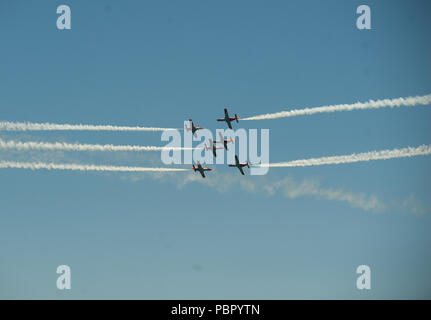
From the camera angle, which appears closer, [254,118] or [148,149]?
[254,118]

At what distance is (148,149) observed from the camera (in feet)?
295

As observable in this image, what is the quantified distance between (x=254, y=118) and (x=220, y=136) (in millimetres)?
15837
